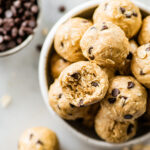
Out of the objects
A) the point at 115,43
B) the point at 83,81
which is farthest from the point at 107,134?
the point at 115,43

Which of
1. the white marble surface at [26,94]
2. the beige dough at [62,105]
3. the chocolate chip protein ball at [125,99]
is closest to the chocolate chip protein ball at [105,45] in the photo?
the chocolate chip protein ball at [125,99]

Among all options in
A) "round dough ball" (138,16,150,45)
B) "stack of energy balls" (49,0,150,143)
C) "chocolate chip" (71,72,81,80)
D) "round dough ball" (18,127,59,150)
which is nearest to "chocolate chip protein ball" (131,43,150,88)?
"stack of energy balls" (49,0,150,143)

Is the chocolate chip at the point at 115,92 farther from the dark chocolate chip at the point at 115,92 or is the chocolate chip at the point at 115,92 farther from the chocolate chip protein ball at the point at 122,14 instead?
the chocolate chip protein ball at the point at 122,14

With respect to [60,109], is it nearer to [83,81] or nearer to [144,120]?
[83,81]

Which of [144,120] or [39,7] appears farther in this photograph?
[39,7]

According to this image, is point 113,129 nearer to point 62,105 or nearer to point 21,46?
point 62,105
